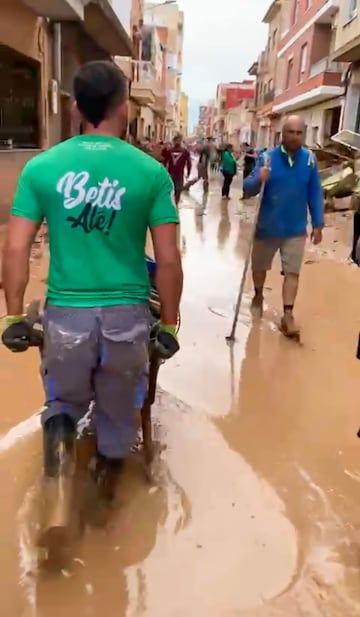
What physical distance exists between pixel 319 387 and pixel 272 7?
136ft

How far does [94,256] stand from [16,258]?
0.94ft

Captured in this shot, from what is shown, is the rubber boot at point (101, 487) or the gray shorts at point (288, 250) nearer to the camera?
the rubber boot at point (101, 487)

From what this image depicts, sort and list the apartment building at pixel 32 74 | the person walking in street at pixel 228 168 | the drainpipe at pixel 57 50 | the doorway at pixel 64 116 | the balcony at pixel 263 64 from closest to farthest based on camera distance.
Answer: the apartment building at pixel 32 74
the drainpipe at pixel 57 50
the doorway at pixel 64 116
the person walking in street at pixel 228 168
the balcony at pixel 263 64

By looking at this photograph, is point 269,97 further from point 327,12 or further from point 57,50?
point 57,50

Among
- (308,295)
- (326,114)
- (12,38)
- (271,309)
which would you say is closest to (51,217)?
(271,309)

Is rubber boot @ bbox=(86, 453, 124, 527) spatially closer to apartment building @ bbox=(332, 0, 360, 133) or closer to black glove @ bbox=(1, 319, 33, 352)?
black glove @ bbox=(1, 319, 33, 352)

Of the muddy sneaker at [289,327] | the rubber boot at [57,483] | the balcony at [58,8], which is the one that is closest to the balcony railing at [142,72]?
the balcony at [58,8]

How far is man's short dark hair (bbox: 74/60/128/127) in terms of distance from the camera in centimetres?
238

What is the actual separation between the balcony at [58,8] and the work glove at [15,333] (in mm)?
9328

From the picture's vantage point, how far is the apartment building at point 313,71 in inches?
902

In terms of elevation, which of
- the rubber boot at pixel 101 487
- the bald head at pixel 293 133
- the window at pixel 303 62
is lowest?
the rubber boot at pixel 101 487

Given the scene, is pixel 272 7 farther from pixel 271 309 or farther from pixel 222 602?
pixel 222 602

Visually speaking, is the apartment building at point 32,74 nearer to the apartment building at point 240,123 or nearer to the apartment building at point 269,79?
the apartment building at point 269,79

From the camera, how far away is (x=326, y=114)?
24812mm
